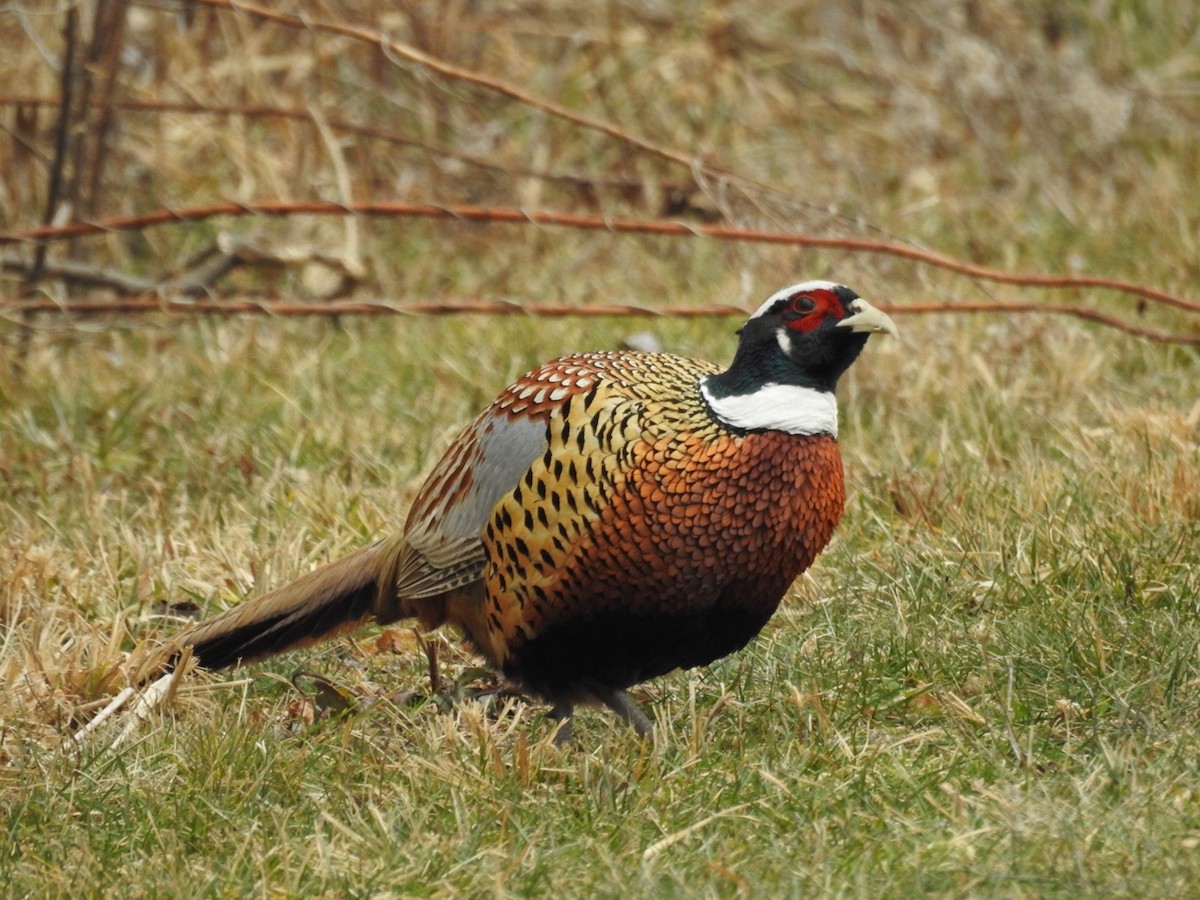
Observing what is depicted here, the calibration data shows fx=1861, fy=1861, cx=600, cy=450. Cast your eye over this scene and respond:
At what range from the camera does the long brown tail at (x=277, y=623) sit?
3809 millimetres

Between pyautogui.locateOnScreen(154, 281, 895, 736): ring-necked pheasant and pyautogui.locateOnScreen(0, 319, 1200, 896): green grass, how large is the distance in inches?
6.9

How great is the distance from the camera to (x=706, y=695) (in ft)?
12.3

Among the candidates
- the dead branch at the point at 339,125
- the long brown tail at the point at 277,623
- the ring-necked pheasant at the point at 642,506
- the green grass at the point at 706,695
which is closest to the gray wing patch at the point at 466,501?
the ring-necked pheasant at the point at 642,506

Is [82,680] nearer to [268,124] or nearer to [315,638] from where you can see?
[315,638]

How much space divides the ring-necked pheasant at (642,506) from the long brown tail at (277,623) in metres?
0.21

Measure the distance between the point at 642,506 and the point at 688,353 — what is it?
8.55 ft

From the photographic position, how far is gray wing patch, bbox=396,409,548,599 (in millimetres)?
3525

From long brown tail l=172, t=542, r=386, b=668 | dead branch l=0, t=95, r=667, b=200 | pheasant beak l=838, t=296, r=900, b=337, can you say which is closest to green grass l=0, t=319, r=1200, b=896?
long brown tail l=172, t=542, r=386, b=668

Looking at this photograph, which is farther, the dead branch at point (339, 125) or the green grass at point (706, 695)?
the dead branch at point (339, 125)

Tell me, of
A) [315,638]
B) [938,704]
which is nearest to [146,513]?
[315,638]

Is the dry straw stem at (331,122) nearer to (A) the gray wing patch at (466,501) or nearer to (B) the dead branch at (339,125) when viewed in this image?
(B) the dead branch at (339,125)

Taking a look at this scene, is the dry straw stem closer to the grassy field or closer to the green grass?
the grassy field

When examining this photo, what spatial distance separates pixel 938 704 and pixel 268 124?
4595mm

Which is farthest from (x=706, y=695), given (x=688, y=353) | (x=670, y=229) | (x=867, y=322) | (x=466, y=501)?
(x=688, y=353)
